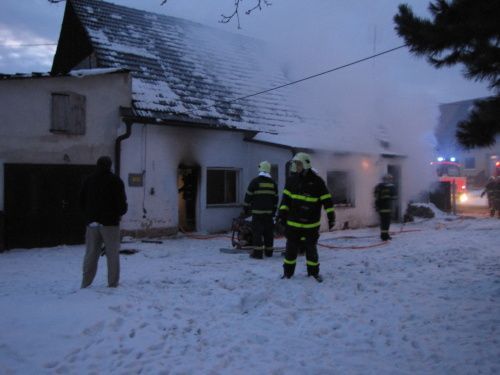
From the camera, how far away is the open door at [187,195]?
12922mm

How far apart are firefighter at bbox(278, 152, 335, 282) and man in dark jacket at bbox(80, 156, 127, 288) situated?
8.14 feet

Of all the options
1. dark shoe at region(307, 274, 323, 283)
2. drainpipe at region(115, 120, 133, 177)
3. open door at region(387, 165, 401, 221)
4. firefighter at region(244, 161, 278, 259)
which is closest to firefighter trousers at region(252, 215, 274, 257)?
firefighter at region(244, 161, 278, 259)

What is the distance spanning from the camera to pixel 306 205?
644cm

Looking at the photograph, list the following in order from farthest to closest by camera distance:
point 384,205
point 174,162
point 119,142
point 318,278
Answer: point 174,162 → point 119,142 → point 384,205 → point 318,278

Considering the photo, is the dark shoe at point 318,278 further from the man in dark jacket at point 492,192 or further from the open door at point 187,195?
the man in dark jacket at point 492,192

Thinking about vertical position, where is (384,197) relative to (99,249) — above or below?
above

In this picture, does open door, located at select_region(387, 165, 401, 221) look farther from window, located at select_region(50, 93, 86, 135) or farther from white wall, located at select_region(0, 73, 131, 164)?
window, located at select_region(50, 93, 86, 135)

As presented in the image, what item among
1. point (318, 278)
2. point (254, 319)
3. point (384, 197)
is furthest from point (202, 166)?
point (254, 319)

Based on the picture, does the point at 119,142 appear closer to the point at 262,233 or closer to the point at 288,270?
the point at 262,233

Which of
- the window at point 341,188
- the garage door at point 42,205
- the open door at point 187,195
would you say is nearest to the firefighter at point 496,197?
the window at point 341,188

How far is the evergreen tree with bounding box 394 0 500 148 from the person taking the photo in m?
3.97

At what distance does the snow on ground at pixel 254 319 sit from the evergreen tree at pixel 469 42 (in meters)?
2.03

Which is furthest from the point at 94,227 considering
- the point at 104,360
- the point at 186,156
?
the point at 186,156

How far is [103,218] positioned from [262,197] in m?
3.65
